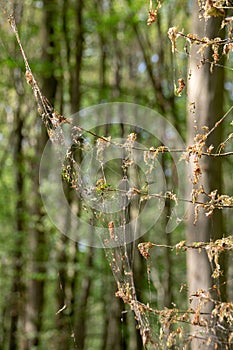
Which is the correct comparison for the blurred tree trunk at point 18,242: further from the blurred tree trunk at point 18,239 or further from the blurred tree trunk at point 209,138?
the blurred tree trunk at point 209,138

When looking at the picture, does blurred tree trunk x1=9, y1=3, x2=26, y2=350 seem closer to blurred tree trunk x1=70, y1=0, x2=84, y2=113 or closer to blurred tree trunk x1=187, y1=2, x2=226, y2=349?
blurred tree trunk x1=70, y1=0, x2=84, y2=113

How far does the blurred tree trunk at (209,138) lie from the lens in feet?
13.3

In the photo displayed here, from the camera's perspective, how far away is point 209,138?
433 centimetres

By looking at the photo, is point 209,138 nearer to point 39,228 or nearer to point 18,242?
point 39,228

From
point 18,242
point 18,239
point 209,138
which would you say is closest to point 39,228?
point 18,239

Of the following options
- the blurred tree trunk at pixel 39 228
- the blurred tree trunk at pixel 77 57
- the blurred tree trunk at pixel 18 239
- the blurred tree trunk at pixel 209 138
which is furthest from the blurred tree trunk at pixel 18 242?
the blurred tree trunk at pixel 209 138

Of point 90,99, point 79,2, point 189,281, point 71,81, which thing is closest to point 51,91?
point 71,81

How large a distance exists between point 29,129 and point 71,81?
2.34 m

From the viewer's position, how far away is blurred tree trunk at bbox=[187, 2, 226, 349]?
160 inches

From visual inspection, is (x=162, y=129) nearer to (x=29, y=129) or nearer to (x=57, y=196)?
(x=57, y=196)

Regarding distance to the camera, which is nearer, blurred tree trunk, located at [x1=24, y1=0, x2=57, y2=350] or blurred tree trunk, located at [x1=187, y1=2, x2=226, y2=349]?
blurred tree trunk, located at [x1=187, y1=2, x2=226, y2=349]

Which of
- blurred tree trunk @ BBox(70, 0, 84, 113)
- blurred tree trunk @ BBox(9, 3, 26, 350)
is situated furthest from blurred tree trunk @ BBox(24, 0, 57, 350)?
blurred tree trunk @ BBox(9, 3, 26, 350)

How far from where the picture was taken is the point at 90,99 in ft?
40.1

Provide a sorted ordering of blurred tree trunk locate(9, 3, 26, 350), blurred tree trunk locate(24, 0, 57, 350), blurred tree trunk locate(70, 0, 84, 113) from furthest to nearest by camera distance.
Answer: blurred tree trunk locate(9, 3, 26, 350) < blurred tree trunk locate(70, 0, 84, 113) < blurred tree trunk locate(24, 0, 57, 350)
